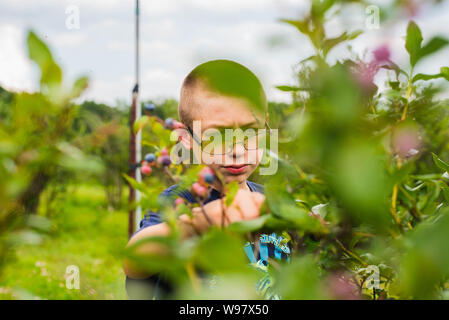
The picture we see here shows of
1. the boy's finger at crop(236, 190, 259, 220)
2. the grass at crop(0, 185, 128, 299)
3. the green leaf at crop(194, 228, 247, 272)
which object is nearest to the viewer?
Answer: the green leaf at crop(194, 228, 247, 272)

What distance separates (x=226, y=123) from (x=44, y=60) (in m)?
0.18

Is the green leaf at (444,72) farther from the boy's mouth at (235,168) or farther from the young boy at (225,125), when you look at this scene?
the boy's mouth at (235,168)

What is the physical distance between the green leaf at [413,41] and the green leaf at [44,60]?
368 mm

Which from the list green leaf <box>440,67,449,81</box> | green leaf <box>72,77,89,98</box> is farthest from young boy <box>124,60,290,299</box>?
green leaf <box>440,67,449,81</box>

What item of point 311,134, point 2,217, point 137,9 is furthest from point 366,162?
point 137,9

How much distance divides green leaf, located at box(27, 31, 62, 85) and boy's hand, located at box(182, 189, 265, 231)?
0.76 feet

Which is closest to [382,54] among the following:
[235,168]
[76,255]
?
[235,168]

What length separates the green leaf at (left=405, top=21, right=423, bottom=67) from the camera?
18.4 inches

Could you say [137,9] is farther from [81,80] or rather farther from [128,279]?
[81,80]

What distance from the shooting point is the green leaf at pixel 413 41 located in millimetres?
466

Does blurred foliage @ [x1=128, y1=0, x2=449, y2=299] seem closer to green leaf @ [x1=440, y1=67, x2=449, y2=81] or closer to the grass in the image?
green leaf @ [x1=440, y1=67, x2=449, y2=81]

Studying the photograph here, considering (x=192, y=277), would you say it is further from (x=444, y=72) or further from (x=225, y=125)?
(x=444, y=72)

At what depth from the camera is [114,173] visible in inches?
315

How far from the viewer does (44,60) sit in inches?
15.0
